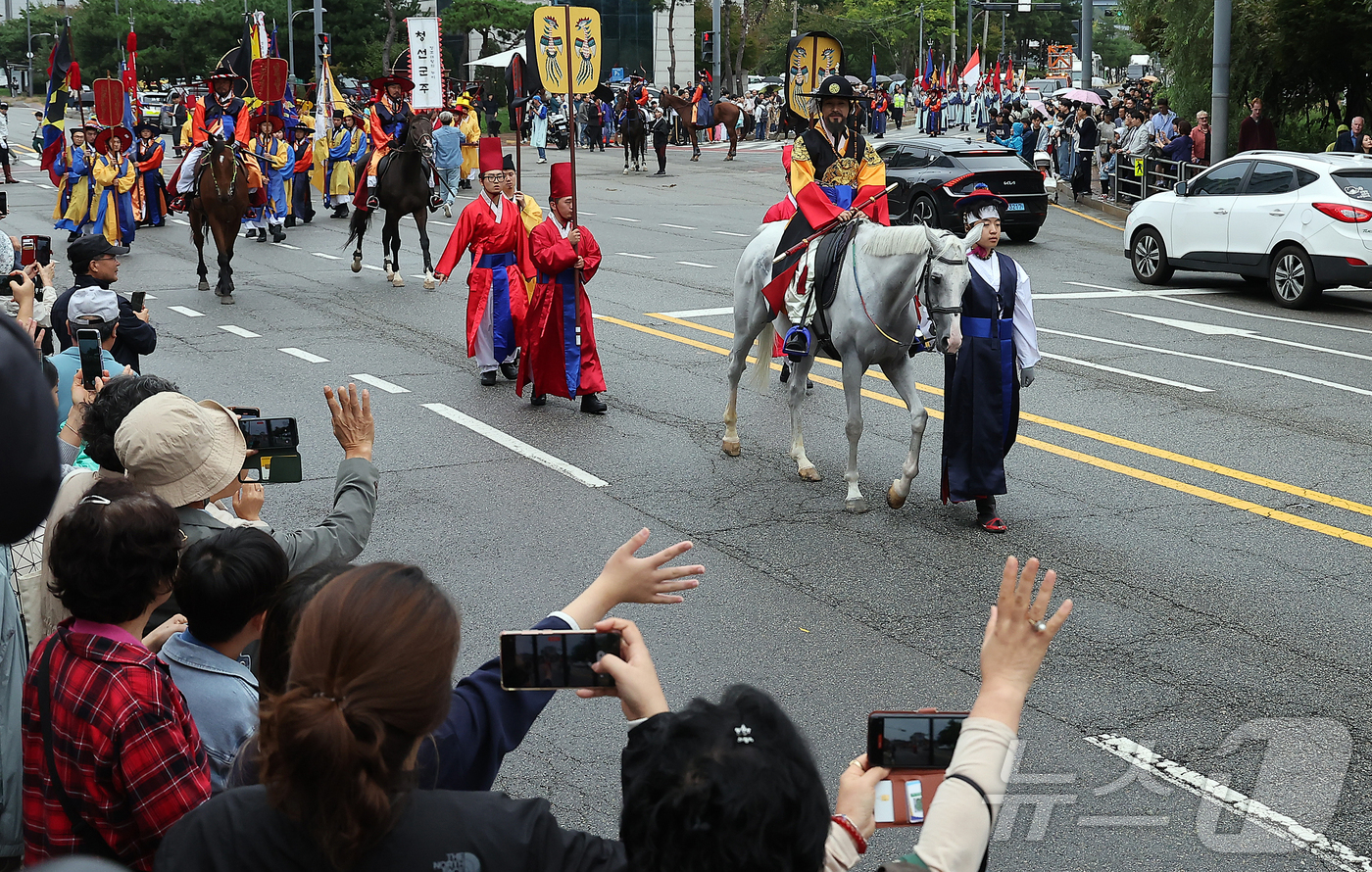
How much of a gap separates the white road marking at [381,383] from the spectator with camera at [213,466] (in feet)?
25.3

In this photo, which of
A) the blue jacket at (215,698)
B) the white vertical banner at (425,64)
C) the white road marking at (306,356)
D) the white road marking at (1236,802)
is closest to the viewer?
the blue jacket at (215,698)

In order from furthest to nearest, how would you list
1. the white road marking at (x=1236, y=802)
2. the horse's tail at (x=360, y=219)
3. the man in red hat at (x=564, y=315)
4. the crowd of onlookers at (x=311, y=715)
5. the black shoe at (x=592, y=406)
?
the horse's tail at (x=360, y=219) < the black shoe at (x=592, y=406) < the man in red hat at (x=564, y=315) < the white road marking at (x=1236, y=802) < the crowd of onlookers at (x=311, y=715)

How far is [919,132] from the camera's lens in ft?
196

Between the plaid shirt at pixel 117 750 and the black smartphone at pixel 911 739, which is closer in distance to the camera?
the black smartphone at pixel 911 739

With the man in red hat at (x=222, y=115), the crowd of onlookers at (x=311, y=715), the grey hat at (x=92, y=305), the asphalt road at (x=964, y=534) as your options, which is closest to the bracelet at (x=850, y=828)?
the crowd of onlookers at (x=311, y=715)

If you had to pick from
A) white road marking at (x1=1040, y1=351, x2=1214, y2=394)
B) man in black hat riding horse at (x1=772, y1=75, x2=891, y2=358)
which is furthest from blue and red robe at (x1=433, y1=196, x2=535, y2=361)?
white road marking at (x1=1040, y1=351, x2=1214, y2=394)

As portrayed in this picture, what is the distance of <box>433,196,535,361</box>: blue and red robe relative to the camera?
39.1 feet

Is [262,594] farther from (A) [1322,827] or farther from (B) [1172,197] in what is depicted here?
(B) [1172,197]

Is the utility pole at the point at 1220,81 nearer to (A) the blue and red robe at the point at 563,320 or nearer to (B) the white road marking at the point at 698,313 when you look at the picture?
(B) the white road marking at the point at 698,313

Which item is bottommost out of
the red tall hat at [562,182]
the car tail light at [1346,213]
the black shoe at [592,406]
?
the black shoe at [592,406]

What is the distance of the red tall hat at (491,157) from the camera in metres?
12.1

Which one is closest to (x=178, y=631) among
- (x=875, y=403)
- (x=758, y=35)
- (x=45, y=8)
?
(x=875, y=403)

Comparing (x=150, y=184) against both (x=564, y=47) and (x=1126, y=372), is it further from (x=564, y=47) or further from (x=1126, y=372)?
(x=1126, y=372)

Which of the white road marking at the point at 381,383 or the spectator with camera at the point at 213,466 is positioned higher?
the spectator with camera at the point at 213,466
